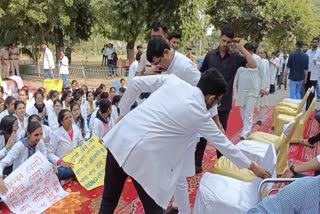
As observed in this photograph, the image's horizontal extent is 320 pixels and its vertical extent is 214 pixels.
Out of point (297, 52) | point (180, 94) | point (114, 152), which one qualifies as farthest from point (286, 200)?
point (297, 52)

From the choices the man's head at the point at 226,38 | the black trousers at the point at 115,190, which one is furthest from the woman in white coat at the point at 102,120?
the black trousers at the point at 115,190

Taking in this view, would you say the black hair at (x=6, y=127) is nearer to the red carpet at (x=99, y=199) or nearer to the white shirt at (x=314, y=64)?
the red carpet at (x=99, y=199)

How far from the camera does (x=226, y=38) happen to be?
410cm

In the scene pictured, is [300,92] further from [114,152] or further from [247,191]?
[114,152]

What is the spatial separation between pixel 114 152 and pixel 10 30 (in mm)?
17589

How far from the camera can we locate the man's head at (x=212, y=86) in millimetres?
2367

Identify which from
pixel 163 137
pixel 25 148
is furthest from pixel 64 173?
pixel 163 137

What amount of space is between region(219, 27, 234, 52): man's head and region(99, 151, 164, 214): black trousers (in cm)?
201

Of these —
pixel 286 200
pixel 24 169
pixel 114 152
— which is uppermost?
pixel 286 200

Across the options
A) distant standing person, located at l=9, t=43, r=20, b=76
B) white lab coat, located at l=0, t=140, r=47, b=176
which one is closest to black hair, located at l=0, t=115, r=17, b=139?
white lab coat, located at l=0, t=140, r=47, b=176

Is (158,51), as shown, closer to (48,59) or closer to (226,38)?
(226,38)

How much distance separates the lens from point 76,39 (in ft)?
67.5

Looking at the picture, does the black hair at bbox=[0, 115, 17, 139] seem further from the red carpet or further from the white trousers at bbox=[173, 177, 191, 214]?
the white trousers at bbox=[173, 177, 191, 214]

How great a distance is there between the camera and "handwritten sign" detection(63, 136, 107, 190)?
433 cm
